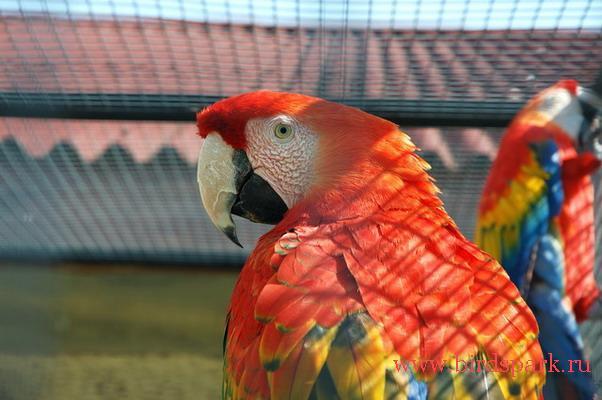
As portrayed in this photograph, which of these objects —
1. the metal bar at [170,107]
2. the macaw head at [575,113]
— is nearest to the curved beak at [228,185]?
the metal bar at [170,107]

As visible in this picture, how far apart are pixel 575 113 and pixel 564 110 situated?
32 millimetres

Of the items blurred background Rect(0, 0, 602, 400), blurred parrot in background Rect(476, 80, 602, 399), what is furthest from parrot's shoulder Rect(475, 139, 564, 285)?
blurred background Rect(0, 0, 602, 400)

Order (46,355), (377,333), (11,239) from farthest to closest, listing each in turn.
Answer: (46,355), (11,239), (377,333)

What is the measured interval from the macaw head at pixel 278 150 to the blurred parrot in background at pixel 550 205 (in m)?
0.72

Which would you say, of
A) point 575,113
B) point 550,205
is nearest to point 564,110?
point 575,113

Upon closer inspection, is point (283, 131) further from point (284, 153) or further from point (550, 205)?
point (550, 205)

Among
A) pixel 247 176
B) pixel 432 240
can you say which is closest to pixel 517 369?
pixel 432 240

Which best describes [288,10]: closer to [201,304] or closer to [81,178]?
[81,178]

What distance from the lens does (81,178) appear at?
6.22 ft

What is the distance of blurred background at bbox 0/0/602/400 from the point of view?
137 centimetres

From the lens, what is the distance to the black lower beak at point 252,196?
114 cm

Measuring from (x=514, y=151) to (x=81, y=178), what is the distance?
49.8 inches

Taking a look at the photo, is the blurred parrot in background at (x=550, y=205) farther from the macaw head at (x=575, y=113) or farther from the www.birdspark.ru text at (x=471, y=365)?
the www.birdspark.ru text at (x=471, y=365)

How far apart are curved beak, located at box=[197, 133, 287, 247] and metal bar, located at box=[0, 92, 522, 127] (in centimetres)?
35
